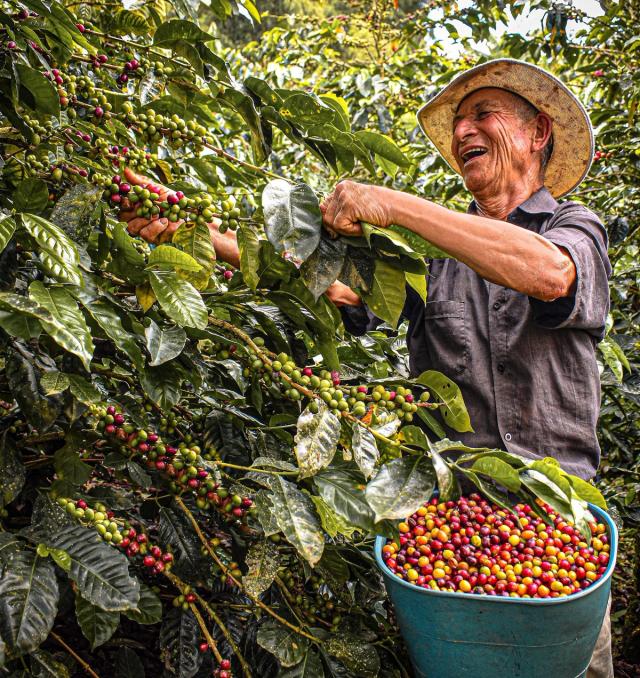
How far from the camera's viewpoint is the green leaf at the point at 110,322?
1118 millimetres

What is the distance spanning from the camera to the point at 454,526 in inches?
54.1

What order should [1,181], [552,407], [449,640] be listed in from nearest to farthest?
[449,640], [1,181], [552,407]

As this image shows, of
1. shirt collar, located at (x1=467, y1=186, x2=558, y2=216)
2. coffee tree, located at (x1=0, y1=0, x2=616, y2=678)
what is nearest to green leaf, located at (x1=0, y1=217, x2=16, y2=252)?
coffee tree, located at (x1=0, y1=0, x2=616, y2=678)

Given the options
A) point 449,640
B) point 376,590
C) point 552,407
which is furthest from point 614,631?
point 449,640

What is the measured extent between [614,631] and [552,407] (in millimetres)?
1625

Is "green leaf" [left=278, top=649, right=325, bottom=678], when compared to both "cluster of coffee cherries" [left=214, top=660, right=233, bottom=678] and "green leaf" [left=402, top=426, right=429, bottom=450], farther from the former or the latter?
"green leaf" [left=402, top=426, right=429, bottom=450]

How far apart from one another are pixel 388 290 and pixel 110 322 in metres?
0.48

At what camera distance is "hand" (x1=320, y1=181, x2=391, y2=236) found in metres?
1.24

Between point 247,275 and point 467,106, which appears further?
point 467,106

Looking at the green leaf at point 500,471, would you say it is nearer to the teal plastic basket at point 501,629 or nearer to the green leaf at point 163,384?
the teal plastic basket at point 501,629

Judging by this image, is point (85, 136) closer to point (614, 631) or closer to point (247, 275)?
point (247, 275)

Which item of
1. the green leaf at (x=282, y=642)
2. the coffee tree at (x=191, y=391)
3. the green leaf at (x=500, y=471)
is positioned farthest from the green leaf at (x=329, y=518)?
the green leaf at (x=282, y=642)

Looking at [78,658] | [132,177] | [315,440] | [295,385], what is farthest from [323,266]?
[78,658]

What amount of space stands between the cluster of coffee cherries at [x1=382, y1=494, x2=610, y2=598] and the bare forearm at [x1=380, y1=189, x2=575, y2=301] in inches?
18.9
